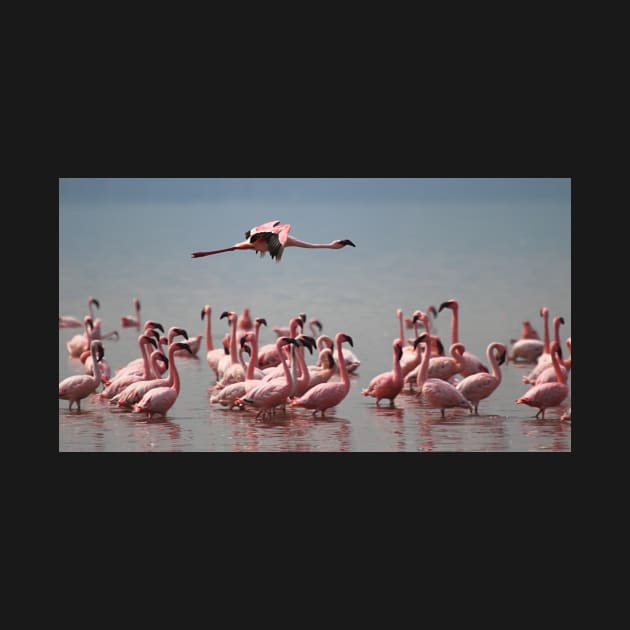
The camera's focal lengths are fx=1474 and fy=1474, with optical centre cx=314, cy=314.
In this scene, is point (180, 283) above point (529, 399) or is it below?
above

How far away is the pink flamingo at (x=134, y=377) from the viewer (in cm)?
A: 1237

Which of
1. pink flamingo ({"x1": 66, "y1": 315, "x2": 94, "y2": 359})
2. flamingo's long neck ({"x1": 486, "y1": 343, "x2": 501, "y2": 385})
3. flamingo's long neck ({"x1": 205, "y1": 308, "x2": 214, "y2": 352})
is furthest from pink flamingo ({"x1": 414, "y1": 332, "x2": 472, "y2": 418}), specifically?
pink flamingo ({"x1": 66, "y1": 315, "x2": 94, "y2": 359})

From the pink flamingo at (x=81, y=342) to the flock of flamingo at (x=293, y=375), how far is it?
1.97ft

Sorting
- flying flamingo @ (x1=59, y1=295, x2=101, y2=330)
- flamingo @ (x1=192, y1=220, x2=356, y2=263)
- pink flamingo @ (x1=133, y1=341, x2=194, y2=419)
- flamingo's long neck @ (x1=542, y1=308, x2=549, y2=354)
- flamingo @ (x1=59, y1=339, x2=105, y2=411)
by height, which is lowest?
pink flamingo @ (x1=133, y1=341, x2=194, y2=419)

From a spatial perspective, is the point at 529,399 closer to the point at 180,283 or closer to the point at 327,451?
the point at 327,451

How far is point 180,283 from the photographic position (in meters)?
18.9

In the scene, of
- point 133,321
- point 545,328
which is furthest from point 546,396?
point 133,321

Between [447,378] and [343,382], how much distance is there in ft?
5.15

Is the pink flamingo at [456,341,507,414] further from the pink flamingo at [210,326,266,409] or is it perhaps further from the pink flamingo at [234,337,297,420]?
the pink flamingo at [210,326,266,409]

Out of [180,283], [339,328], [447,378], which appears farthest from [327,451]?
[180,283]

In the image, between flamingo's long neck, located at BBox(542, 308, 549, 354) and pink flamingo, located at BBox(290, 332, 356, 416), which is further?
flamingo's long neck, located at BBox(542, 308, 549, 354)

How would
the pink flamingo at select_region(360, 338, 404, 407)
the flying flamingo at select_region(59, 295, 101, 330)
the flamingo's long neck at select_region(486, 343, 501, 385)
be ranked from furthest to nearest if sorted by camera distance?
the flying flamingo at select_region(59, 295, 101, 330), the pink flamingo at select_region(360, 338, 404, 407), the flamingo's long neck at select_region(486, 343, 501, 385)

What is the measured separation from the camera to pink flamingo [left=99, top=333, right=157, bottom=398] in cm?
1237

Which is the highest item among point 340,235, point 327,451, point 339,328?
point 340,235
